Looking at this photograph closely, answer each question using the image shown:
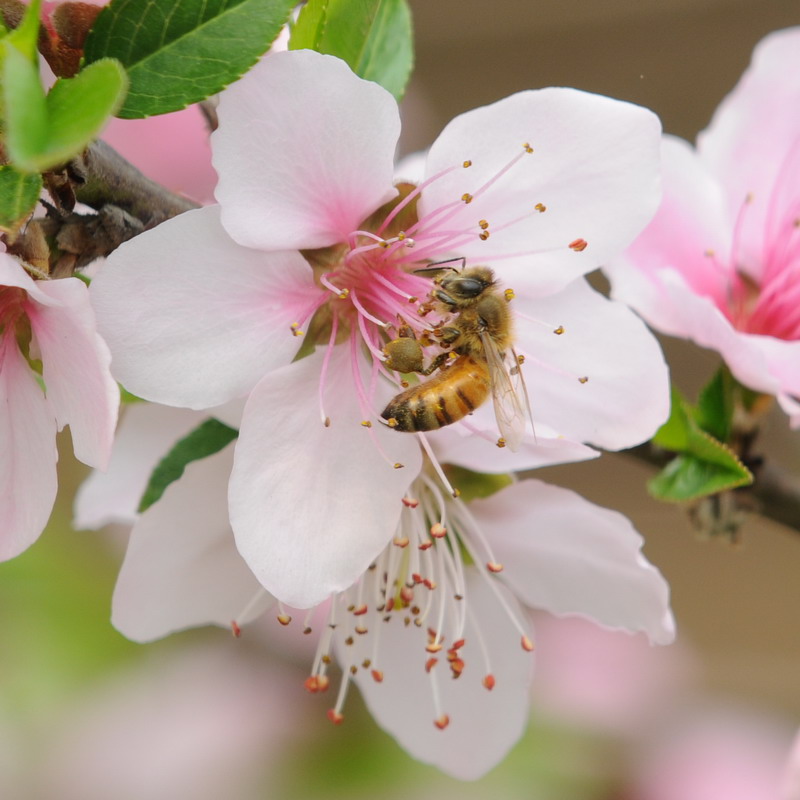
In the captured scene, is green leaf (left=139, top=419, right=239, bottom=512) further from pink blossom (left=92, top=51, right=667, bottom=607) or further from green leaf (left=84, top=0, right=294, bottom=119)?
green leaf (left=84, top=0, right=294, bottom=119)

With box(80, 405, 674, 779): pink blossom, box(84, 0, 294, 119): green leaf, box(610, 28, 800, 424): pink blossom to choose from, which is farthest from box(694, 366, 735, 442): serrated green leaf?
box(84, 0, 294, 119): green leaf

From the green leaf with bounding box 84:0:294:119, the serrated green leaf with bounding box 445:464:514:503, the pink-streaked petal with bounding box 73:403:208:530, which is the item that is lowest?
the pink-streaked petal with bounding box 73:403:208:530

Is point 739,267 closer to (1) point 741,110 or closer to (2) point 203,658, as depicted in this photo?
(1) point 741,110

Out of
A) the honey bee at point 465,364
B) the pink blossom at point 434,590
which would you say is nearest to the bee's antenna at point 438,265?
the honey bee at point 465,364

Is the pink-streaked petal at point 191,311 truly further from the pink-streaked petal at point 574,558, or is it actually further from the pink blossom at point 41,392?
the pink-streaked petal at point 574,558

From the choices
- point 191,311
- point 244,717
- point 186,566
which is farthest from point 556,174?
point 244,717

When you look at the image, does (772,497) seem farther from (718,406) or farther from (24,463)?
(24,463)

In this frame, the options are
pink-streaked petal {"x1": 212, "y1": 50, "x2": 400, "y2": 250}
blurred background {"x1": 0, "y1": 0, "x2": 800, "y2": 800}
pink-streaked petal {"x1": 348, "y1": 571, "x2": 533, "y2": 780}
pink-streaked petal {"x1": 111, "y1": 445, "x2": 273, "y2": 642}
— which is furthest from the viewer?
blurred background {"x1": 0, "y1": 0, "x2": 800, "y2": 800}
